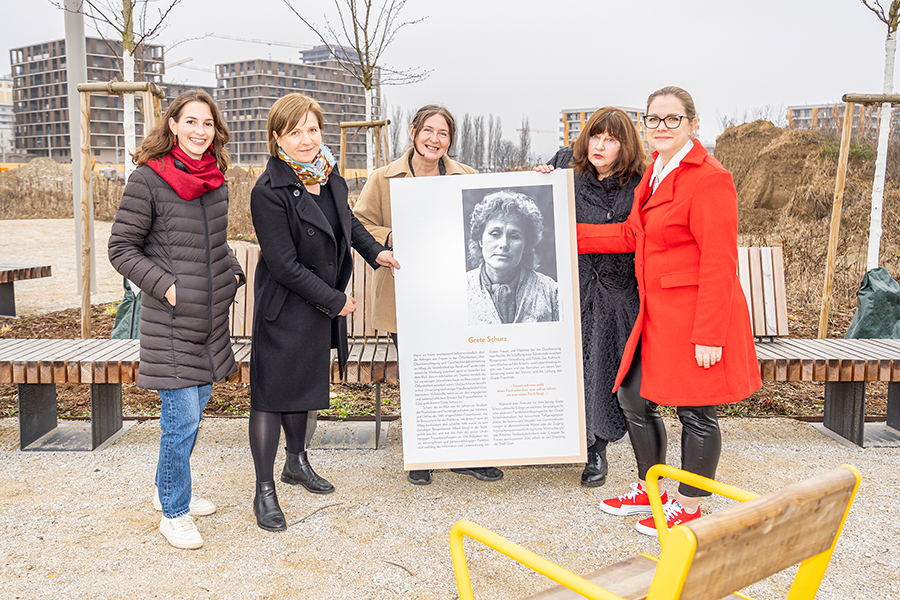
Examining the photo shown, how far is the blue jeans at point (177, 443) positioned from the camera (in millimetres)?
3119

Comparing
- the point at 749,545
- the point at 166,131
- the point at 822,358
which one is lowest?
the point at 822,358

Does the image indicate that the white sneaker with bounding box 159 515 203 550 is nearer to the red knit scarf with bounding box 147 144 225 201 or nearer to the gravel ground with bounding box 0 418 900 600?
the gravel ground with bounding box 0 418 900 600

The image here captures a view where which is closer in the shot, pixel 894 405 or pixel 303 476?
pixel 303 476

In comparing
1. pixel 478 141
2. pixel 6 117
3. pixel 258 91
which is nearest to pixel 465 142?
pixel 478 141

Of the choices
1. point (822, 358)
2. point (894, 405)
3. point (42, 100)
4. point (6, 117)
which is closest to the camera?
point (822, 358)

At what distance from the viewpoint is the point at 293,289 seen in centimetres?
325

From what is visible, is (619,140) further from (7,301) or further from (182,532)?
(7,301)

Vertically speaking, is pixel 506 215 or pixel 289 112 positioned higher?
pixel 289 112

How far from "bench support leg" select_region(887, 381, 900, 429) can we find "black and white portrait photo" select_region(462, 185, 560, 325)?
9.48 feet

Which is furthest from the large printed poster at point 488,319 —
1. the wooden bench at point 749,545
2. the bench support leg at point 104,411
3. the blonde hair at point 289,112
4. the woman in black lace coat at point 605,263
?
the bench support leg at point 104,411

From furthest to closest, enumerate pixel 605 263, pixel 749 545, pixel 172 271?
pixel 605 263, pixel 172 271, pixel 749 545

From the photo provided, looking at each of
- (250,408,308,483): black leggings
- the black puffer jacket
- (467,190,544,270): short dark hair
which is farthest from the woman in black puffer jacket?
(467,190,544,270): short dark hair

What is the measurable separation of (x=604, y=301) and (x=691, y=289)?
2.41 ft

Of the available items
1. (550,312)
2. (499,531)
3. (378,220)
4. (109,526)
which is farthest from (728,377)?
(109,526)
